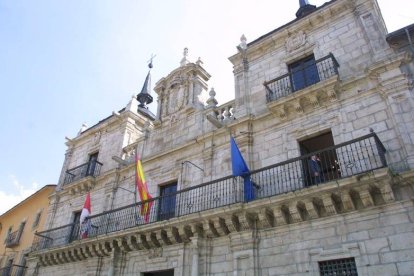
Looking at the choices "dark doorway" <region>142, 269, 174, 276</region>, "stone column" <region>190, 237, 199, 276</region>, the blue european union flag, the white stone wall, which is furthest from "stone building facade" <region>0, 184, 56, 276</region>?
the blue european union flag

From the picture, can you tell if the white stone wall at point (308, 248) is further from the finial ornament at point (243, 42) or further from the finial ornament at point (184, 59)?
the finial ornament at point (184, 59)

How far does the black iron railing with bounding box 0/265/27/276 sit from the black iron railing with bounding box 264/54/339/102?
46.2ft

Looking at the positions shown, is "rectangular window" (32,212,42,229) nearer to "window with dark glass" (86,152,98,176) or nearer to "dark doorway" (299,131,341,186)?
"window with dark glass" (86,152,98,176)

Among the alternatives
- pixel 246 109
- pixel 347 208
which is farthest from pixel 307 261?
pixel 246 109

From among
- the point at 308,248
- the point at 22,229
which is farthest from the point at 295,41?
the point at 22,229

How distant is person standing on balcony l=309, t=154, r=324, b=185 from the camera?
8453 millimetres

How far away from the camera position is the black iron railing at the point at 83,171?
1576cm

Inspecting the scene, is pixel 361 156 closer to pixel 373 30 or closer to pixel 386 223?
pixel 386 223

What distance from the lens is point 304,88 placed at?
32.0ft

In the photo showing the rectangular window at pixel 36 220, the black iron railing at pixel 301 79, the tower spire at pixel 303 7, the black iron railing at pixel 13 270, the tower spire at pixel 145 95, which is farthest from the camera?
the tower spire at pixel 145 95

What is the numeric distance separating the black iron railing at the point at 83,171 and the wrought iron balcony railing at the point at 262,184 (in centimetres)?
287

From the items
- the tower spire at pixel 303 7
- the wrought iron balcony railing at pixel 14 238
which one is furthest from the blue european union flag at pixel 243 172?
the wrought iron balcony railing at pixel 14 238

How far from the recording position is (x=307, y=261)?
7.77 metres

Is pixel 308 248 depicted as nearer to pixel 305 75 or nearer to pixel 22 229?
pixel 305 75
